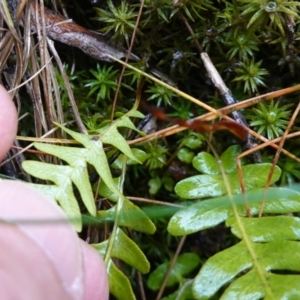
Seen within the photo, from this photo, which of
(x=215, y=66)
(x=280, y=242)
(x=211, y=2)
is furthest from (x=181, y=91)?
(x=280, y=242)

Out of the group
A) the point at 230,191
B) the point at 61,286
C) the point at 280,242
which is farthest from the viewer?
the point at 230,191

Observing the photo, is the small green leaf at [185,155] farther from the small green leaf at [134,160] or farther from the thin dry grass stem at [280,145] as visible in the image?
Result: the thin dry grass stem at [280,145]

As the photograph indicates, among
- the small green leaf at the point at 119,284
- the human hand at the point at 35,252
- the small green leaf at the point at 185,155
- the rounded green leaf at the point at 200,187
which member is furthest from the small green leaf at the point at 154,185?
the human hand at the point at 35,252

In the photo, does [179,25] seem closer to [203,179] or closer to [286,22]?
[286,22]

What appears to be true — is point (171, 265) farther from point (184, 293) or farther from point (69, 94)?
point (69, 94)

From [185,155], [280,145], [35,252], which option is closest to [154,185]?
[185,155]

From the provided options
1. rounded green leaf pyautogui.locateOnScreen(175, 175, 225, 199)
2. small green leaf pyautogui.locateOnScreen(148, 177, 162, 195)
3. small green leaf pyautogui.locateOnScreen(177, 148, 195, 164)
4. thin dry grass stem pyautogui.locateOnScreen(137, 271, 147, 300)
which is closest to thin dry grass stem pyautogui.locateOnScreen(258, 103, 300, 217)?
rounded green leaf pyautogui.locateOnScreen(175, 175, 225, 199)

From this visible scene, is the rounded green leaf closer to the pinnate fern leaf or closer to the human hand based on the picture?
the pinnate fern leaf
